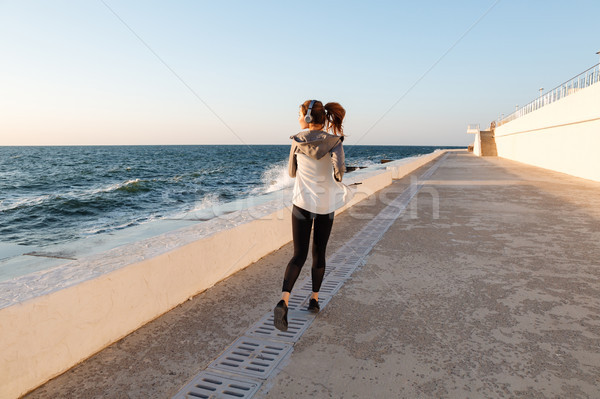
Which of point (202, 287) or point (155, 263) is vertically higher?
point (155, 263)

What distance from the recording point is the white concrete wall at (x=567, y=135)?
1628 cm

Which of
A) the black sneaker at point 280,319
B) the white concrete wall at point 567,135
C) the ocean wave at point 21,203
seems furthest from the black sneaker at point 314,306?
the ocean wave at point 21,203

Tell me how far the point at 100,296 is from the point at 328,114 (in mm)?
2335

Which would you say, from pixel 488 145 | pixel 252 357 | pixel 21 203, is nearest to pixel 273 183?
pixel 21 203

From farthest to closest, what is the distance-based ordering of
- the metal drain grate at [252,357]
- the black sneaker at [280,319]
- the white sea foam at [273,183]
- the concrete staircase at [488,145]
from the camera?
the concrete staircase at [488,145]
the white sea foam at [273,183]
the black sneaker at [280,319]
the metal drain grate at [252,357]

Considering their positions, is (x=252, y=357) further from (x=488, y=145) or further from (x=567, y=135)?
(x=488, y=145)

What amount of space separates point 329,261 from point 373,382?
2.76 m

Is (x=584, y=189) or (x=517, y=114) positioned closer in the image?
(x=584, y=189)

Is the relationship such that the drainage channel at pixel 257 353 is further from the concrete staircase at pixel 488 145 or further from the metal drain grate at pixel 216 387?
the concrete staircase at pixel 488 145

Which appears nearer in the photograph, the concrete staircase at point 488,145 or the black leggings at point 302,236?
the black leggings at point 302,236

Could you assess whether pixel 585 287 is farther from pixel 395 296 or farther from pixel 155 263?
pixel 155 263

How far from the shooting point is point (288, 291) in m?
3.33

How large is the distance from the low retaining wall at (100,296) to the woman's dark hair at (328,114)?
1691mm

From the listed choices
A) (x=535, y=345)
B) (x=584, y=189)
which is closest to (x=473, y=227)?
(x=535, y=345)
